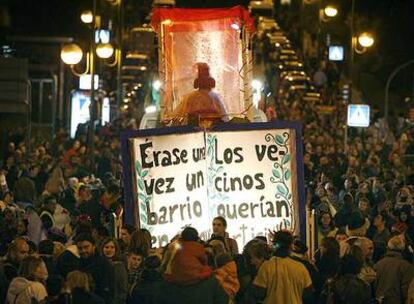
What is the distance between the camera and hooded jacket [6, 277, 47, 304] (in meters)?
12.1

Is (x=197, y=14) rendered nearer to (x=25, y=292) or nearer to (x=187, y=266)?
(x=25, y=292)

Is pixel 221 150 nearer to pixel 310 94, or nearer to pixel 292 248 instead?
pixel 292 248

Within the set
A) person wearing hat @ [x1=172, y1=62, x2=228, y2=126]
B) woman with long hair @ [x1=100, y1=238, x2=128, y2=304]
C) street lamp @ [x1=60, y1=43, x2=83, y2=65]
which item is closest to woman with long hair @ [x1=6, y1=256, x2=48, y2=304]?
woman with long hair @ [x1=100, y1=238, x2=128, y2=304]

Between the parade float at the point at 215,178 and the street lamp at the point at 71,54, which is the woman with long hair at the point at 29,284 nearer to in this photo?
the parade float at the point at 215,178

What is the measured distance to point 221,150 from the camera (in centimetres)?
1611

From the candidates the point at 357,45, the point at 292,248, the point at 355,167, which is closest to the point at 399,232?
the point at 292,248

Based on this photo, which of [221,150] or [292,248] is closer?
[292,248]

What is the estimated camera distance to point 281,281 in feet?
41.4

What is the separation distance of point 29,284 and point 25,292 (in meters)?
0.09

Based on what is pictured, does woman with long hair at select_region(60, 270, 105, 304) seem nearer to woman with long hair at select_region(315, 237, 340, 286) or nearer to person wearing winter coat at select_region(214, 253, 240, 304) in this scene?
person wearing winter coat at select_region(214, 253, 240, 304)

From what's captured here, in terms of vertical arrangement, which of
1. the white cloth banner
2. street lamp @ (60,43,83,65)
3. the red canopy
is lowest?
the white cloth banner

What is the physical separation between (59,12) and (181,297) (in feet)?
181

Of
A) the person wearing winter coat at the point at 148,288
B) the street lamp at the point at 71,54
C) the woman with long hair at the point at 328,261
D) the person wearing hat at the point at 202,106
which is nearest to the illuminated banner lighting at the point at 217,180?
the person wearing hat at the point at 202,106

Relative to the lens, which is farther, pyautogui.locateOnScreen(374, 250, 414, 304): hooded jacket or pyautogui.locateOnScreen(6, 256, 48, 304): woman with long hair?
pyautogui.locateOnScreen(374, 250, 414, 304): hooded jacket
